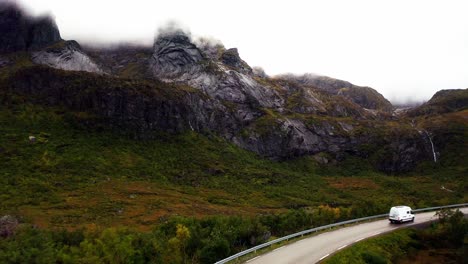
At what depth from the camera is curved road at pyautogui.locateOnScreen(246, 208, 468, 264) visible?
30359mm

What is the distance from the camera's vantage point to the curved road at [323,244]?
30.4m

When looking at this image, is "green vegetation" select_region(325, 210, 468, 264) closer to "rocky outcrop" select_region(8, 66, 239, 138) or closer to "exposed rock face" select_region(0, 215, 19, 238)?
"exposed rock face" select_region(0, 215, 19, 238)

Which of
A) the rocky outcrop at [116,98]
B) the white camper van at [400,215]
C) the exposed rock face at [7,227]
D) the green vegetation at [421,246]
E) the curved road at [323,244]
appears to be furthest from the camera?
the rocky outcrop at [116,98]

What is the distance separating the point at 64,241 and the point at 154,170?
285 feet

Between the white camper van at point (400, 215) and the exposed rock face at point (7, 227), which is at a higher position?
the white camper van at point (400, 215)

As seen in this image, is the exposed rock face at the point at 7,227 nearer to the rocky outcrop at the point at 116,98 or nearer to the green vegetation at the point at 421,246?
the green vegetation at the point at 421,246

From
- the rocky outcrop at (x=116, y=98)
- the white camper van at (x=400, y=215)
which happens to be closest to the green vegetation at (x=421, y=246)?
the white camper van at (x=400, y=215)

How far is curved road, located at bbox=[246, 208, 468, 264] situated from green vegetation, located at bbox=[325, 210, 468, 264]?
1.41 meters

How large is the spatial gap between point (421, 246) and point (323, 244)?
1539 centimetres

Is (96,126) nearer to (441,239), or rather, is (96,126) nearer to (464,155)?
(441,239)

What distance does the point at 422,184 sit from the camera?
529ft

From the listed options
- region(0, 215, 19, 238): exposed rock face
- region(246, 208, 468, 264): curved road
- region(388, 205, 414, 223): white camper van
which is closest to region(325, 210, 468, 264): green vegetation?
region(246, 208, 468, 264): curved road

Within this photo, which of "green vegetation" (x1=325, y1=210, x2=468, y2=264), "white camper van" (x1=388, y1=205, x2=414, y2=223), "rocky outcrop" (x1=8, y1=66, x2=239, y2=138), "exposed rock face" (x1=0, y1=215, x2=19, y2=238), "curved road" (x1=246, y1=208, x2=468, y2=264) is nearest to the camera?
"curved road" (x1=246, y1=208, x2=468, y2=264)

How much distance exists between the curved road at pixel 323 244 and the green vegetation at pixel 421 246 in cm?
141
